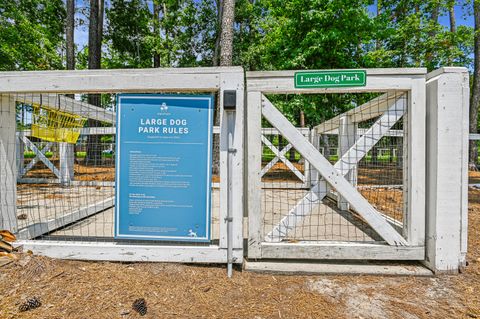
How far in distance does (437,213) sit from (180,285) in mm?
2657

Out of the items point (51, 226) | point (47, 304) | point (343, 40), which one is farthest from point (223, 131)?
point (343, 40)

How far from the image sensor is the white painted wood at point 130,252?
271 cm

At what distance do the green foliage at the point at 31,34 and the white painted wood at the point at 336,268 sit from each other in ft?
49.5

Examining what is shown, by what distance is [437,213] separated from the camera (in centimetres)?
259

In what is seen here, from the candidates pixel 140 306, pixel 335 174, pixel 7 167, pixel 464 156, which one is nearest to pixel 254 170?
pixel 335 174

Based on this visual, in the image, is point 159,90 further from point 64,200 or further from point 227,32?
point 227,32

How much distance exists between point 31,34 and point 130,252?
655 inches

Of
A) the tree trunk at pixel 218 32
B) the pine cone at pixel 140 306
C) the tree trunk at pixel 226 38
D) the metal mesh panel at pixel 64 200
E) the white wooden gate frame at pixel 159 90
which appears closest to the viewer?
the pine cone at pixel 140 306

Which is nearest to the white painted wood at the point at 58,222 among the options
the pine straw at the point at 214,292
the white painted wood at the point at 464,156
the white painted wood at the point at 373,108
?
the pine straw at the point at 214,292

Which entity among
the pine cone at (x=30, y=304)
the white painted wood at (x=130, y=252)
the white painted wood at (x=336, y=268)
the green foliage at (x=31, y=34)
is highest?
the green foliage at (x=31, y=34)

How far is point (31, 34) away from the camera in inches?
536

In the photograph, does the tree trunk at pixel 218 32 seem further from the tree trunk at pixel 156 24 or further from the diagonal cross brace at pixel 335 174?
the diagonal cross brace at pixel 335 174

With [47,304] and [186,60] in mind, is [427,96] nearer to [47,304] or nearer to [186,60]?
[47,304]

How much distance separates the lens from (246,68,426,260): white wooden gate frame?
2652 mm
